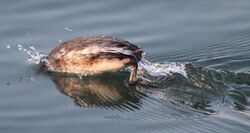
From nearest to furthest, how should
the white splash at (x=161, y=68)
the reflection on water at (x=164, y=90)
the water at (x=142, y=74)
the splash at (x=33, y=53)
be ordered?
the water at (x=142, y=74)
the reflection on water at (x=164, y=90)
the white splash at (x=161, y=68)
the splash at (x=33, y=53)

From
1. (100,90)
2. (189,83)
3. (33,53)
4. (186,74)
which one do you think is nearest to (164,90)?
(189,83)

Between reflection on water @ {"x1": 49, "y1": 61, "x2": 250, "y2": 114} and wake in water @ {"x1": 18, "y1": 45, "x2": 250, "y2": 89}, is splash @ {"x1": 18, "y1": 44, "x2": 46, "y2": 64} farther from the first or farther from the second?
reflection on water @ {"x1": 49, "y1": 61, "x2": 250, "y2": 114}

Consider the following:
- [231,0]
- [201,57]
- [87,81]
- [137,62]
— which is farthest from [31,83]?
[231,0]

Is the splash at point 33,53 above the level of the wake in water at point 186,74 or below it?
above

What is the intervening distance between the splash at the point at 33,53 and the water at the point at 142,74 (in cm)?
2

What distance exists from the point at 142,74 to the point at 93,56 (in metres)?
0.56

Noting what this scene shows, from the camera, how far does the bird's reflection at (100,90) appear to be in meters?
8.25

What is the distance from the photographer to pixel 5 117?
314 inches

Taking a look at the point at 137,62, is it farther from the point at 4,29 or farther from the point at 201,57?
the point at 4,29

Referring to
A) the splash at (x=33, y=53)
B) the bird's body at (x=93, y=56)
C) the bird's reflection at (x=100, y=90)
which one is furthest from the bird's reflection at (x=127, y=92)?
the splash at (x=33, y=53)

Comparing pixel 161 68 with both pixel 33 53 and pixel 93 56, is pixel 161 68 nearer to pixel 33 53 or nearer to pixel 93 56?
pixel 93 56

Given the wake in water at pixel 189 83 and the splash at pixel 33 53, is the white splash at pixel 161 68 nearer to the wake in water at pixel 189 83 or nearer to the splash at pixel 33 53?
the wake in water at pixel 189 83

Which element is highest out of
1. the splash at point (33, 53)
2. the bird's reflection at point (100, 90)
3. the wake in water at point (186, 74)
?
the splash at point (33, 53)

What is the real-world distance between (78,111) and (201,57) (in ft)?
6.15
